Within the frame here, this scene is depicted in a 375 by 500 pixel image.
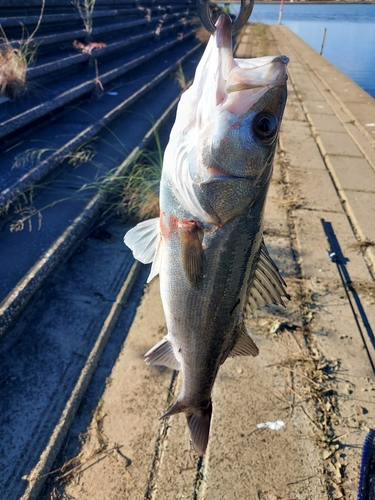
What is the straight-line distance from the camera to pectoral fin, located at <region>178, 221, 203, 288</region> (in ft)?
5.00

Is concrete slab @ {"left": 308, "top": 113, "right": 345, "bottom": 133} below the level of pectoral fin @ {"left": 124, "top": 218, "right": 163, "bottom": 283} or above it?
below

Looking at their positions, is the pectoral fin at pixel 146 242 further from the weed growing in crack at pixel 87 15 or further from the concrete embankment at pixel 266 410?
the weed growing in crack at pixel 87 15

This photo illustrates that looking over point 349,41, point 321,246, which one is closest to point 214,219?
point 321,246

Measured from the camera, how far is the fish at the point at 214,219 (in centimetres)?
138

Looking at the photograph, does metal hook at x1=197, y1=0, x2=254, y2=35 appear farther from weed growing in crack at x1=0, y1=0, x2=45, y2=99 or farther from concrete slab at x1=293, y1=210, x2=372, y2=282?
weed growing in crack at x1=0, y1=0, x2=45, y2=99

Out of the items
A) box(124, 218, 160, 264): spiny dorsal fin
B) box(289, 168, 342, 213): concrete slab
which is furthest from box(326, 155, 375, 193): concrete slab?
box(124, 218, 160, 264): spiny dorsal fin

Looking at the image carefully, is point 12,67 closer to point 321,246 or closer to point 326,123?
point 321,246

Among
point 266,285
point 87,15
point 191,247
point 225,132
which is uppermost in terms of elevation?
point 87,15

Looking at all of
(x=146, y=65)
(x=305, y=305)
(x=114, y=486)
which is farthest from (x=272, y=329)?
(x=146, y=65)

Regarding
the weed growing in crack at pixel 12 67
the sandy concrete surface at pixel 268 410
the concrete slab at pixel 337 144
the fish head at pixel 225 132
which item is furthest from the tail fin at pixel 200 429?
the concrete slab at pixel 337 144

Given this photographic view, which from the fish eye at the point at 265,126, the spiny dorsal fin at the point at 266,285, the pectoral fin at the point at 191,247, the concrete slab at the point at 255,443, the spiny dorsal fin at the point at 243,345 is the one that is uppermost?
the fish eye at the point at 265,126

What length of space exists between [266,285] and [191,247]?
0.37m

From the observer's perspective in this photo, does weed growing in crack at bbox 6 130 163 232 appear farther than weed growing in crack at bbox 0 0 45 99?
No

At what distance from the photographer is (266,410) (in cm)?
237
